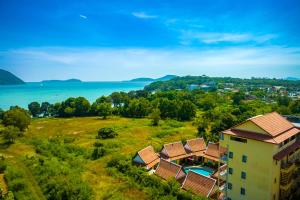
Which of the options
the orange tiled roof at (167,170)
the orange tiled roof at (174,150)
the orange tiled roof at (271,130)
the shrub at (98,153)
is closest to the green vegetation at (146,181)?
the orange tiled roof at (167,170)

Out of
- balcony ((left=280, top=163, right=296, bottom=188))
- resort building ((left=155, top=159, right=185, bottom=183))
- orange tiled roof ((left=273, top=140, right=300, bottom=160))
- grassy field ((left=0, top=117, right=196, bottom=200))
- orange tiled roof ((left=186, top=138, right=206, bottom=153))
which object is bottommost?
grassy field ((left=0, top=117, right=196, bottom=200))

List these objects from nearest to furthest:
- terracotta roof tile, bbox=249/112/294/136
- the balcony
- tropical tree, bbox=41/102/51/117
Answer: terracotta roof tile, bbox=249/112/294/136, the balcony, tropical tree, bbox=41/102/51/117

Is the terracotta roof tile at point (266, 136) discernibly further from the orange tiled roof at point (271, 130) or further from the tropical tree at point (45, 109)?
the tropical tree at point (45, 109)

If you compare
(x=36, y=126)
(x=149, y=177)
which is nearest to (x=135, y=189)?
(x=149, y=177)

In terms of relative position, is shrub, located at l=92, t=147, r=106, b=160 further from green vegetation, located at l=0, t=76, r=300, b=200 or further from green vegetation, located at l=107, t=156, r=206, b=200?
green vegetation, located at l=107, t=156, r=206, b=200

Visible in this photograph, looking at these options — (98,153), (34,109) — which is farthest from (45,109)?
(98,153)

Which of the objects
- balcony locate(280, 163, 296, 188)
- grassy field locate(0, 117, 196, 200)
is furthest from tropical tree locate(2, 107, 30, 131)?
balcony locate(280, 163, 296, 188)

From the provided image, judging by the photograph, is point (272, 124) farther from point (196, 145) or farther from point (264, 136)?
point (196, 145)
